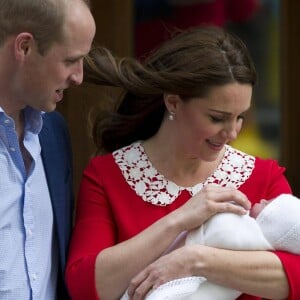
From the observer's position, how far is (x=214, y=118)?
3486mm

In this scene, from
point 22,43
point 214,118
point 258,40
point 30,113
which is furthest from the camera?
point 258,40

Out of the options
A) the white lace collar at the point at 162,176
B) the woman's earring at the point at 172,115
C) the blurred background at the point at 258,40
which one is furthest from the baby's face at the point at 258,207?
the blurred background at the point at 258,40

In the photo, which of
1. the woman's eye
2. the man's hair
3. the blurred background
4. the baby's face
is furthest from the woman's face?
the blurred background

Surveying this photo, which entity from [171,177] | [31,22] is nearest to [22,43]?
[31,22]

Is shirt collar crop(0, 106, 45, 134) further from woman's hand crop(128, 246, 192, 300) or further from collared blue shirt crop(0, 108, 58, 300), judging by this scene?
woman's hand crop(128, 246, 192, 300)

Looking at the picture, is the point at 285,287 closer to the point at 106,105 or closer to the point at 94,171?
the point at 94,171

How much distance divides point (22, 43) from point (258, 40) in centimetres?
313

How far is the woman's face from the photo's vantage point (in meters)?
3.47

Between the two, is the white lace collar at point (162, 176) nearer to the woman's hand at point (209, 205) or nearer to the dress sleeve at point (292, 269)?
the woman's hand at point (209, 205)

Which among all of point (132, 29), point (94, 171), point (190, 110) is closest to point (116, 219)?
point (94, 171)

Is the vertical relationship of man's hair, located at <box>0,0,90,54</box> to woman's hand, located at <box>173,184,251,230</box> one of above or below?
above

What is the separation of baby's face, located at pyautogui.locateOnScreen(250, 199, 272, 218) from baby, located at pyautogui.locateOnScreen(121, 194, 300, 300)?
0.04 meters

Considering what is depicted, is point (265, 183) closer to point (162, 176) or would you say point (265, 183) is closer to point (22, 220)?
point (162, 176)

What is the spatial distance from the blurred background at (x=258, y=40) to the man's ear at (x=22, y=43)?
8.37ft
